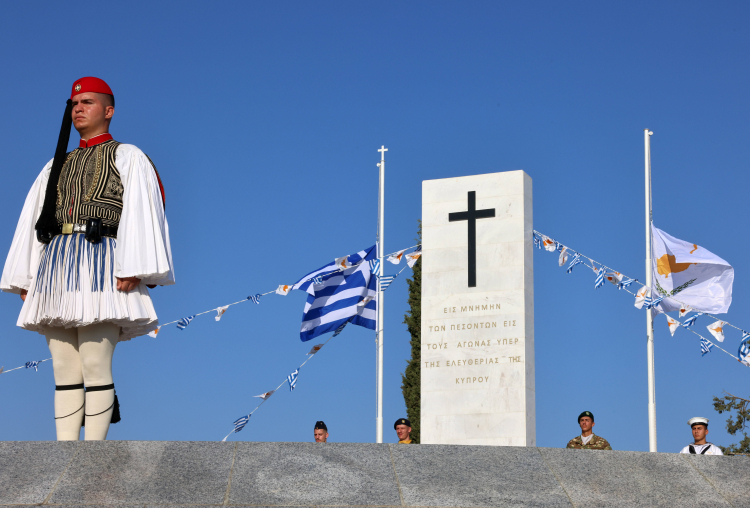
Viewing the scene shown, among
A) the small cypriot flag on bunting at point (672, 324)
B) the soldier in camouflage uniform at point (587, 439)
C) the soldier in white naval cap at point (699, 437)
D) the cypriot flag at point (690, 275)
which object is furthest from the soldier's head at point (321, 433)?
the cypriot flag at point (690, 275)

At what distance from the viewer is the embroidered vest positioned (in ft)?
22.2

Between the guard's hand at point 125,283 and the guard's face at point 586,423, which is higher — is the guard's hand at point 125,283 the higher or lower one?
the higher one

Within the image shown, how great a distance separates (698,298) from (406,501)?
10.9 meters

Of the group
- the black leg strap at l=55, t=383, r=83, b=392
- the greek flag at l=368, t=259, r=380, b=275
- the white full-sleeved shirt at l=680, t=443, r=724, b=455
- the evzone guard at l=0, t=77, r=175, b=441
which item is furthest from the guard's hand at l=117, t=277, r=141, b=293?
the greek flag at l=368, t=259, r=380, b=275

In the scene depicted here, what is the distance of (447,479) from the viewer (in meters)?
5.86

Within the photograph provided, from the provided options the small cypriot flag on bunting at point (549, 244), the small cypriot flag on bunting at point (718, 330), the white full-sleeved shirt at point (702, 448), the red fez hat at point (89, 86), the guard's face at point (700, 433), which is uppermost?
the red fez hat at point (89, 86)

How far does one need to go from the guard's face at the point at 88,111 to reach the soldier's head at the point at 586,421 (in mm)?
5543

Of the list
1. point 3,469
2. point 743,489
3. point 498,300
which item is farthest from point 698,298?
point 3,469

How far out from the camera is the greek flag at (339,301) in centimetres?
1608

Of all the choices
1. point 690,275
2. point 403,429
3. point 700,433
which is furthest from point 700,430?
point 690,275

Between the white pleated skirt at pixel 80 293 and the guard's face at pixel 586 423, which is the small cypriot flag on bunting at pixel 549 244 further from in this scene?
the white pleated skirt at pixel 80 293

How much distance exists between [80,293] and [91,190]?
73cm

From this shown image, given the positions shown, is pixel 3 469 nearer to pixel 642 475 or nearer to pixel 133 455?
pixel 133 455

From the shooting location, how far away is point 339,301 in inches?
637
